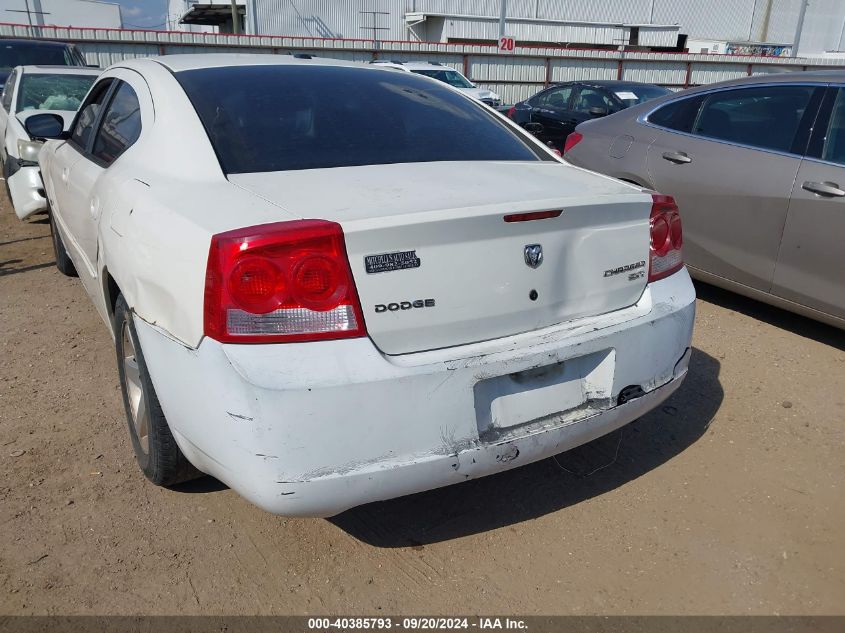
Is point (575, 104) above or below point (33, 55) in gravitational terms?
below

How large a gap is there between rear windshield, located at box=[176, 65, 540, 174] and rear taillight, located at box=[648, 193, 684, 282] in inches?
24.7

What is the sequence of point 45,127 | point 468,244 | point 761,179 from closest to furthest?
point 468,244 < point 45,127 < point 761,179

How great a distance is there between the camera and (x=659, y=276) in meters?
2.54

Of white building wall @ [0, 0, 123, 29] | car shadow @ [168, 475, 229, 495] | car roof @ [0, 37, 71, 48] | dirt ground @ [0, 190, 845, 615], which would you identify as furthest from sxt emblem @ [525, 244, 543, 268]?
white building wall @ [0, 0, 123, 29]

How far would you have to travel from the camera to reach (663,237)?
253 cm

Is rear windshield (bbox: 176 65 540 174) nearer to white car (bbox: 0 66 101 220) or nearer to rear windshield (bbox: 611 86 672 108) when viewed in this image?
white car (bbox: 0 66 101 220)

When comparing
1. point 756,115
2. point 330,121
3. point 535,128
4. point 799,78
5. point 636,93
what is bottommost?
point 535,128

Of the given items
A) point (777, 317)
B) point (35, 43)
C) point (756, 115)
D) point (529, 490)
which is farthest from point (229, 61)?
point (35, 43)

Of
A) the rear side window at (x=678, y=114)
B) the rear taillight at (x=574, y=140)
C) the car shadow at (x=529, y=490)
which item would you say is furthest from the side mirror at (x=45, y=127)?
the rear side window at (x=678, y=114)

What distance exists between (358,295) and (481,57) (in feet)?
79.6

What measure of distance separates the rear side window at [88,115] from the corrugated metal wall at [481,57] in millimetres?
19804

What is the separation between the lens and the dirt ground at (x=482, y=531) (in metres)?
2.23

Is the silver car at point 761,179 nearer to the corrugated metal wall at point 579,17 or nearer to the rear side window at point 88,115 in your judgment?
the rear side window at point 88,115

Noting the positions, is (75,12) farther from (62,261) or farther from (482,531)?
(482,531)
